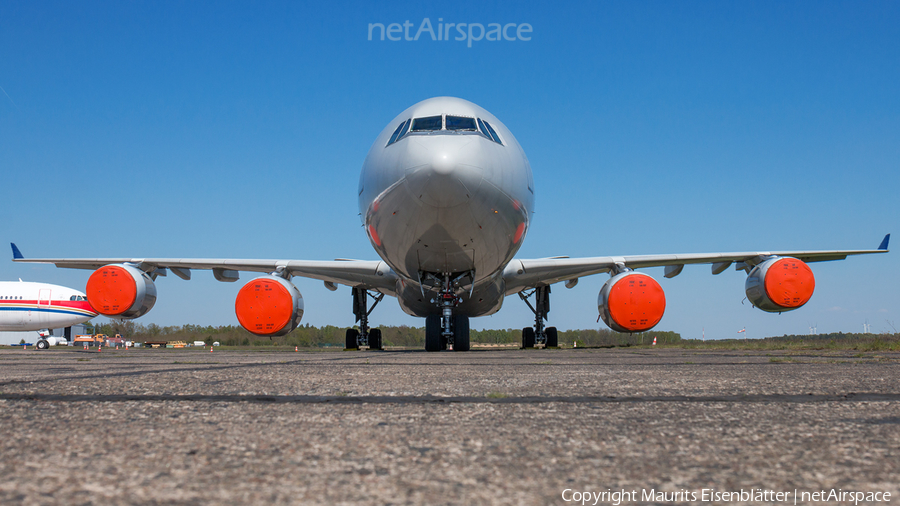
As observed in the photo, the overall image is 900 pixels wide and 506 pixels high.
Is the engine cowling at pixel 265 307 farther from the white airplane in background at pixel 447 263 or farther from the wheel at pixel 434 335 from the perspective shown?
the wheel at pixel 434 335

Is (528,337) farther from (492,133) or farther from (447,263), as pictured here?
(492,133)

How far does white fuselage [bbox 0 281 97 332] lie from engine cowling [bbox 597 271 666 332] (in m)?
31.6

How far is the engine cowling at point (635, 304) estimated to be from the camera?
996 centimetres

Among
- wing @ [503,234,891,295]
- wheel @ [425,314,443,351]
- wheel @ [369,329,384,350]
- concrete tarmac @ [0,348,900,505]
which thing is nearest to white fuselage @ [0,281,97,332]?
wheel @ [369,329,384,350]

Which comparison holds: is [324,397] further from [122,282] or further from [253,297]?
[122,282]

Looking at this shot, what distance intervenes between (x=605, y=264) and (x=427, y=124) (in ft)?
21.3

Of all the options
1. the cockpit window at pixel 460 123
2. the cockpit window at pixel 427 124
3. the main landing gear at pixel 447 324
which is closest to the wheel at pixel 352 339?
the main landing gear at pixel 447 324

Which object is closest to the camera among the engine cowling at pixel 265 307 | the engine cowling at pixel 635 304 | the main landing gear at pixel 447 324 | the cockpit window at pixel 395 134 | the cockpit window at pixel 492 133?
the cockpit window at pixel 395 134

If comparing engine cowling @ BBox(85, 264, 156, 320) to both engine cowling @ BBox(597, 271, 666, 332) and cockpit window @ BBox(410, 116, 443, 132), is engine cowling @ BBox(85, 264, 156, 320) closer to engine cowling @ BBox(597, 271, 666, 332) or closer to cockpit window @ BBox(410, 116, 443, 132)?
cockpit window @ BBox(410, 116, 443, 132)

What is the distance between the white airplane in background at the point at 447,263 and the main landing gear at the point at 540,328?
3cm

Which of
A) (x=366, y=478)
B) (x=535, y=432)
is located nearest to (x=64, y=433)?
(x=366, y=478)

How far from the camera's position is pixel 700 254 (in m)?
13.0

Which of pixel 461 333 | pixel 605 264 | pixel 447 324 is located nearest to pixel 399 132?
pixel 447 324

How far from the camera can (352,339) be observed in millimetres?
15523
